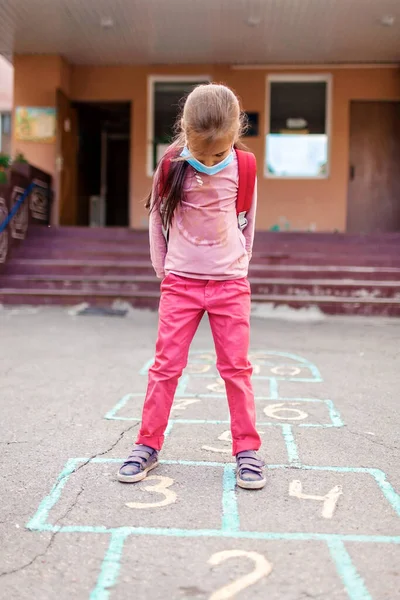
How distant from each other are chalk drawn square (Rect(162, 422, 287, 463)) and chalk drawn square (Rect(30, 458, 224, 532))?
0.13 m

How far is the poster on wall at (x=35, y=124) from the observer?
10430 mm

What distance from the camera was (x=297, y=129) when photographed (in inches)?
432

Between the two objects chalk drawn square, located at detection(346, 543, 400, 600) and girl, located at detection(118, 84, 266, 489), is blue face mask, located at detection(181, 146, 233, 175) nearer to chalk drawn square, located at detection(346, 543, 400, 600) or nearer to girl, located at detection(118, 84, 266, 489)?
girl, located at detection(118, 84, 266, 489)

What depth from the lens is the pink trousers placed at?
224cm

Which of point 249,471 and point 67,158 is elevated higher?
point 67,158

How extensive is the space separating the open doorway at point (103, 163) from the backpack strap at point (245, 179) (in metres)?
9.64

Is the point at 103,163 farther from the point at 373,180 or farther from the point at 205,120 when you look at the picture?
the point at 205,120

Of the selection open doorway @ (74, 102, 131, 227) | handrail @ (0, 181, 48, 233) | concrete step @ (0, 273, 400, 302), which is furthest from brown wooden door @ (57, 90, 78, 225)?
concrete step @ (0, 273, 400, 302)

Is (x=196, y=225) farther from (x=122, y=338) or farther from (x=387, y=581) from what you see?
(x=122, y=338)

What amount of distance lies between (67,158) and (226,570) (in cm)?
1015

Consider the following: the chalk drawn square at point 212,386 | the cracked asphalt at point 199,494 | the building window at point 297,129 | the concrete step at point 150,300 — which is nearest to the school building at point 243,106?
the building window at point 297,129

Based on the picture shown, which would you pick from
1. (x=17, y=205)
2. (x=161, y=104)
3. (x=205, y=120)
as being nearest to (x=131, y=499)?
(x=205, y=120)

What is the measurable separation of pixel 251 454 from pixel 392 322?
4.74 metres

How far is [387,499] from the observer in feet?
6.81
